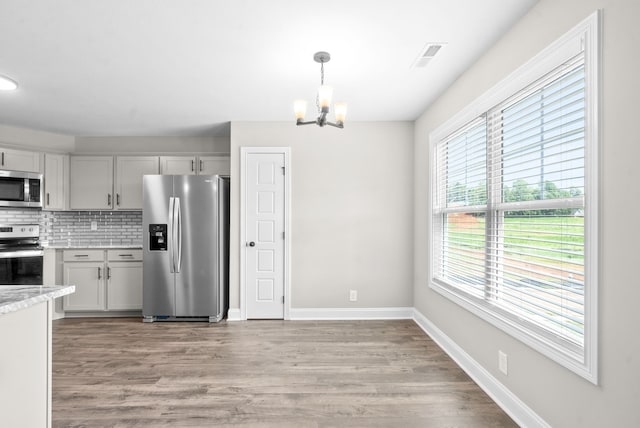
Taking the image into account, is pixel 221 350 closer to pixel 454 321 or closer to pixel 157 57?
pixel 454 321

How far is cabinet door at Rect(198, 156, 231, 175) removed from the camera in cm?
456

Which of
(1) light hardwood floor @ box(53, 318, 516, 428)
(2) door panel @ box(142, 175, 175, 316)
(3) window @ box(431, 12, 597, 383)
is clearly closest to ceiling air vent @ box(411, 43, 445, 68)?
(3) window @ box(431, 12, 597, 383)

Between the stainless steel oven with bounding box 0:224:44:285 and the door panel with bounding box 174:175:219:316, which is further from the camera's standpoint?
the door panel with bounding box 174:175:219:316

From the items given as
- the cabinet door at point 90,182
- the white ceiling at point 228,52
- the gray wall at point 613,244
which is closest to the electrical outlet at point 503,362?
the gray wall at point 613,244

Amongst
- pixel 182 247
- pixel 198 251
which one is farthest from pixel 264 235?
pixel 182 247

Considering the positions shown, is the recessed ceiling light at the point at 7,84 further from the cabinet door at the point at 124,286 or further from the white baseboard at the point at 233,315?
the white baseboard at the point at 233,315

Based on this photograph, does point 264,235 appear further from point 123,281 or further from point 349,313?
point 123,281

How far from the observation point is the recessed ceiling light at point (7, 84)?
2.81m

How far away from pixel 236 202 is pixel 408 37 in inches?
105

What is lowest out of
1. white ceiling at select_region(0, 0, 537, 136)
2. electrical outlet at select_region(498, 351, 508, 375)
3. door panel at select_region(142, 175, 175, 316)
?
electrical outlet at select_region(498, 351, 508, 375)

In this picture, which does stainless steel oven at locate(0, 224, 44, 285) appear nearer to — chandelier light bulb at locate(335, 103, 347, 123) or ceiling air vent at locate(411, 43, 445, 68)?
chandelier light bulb at locate(335, 103, 347, 123)

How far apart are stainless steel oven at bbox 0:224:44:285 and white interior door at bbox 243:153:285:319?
2570 millimetres

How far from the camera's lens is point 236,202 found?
13.4 ft

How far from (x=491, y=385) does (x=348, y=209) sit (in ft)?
7.75
